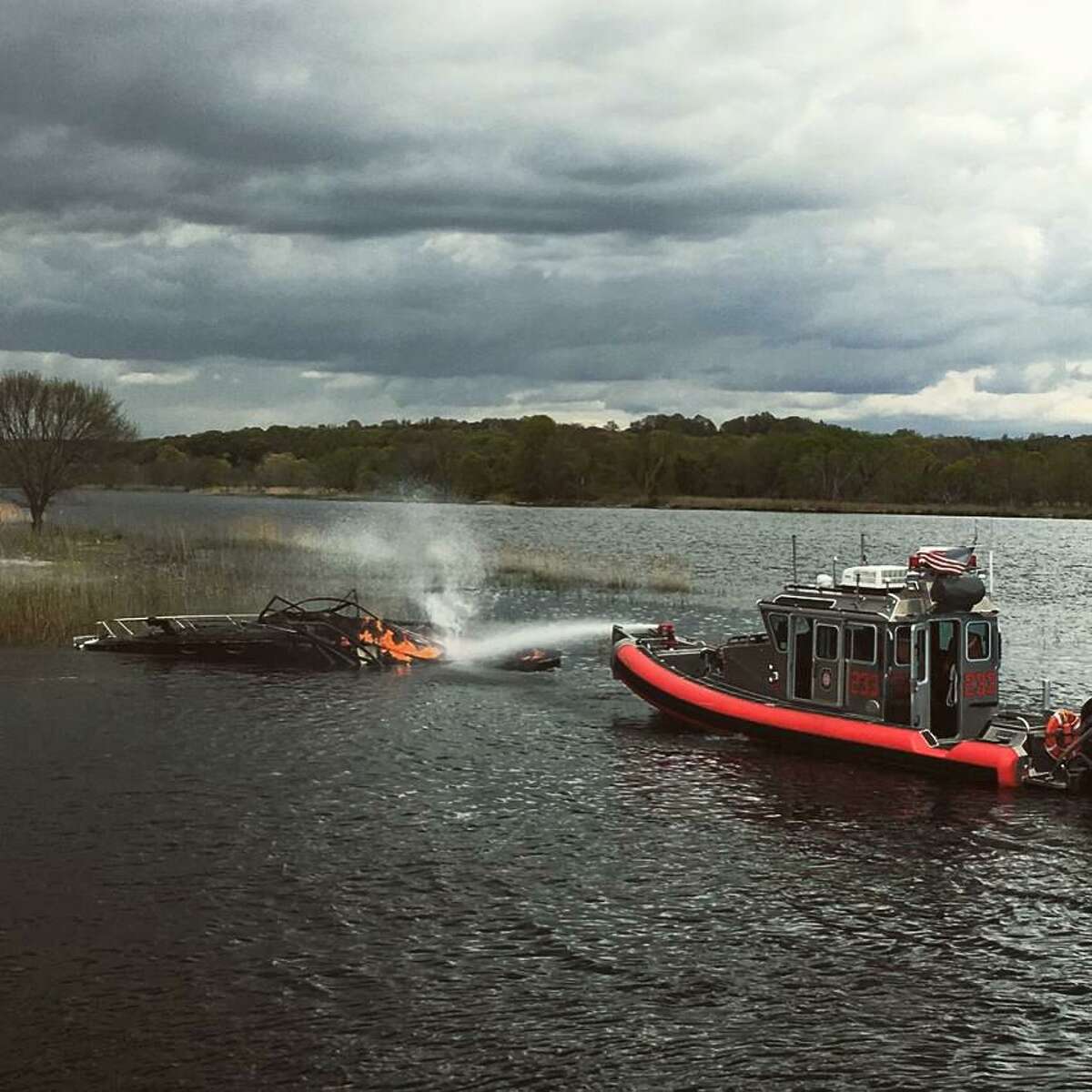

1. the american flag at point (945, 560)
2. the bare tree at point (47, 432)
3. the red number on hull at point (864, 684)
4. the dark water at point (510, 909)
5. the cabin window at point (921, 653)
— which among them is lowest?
the dark water at point (510, 909)

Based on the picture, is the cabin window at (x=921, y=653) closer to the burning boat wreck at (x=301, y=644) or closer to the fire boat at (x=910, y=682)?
the fire boat at (x=910, y=682)

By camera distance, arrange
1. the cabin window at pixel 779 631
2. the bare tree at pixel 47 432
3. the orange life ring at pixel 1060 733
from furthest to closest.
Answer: the bare tree at pixel 47 432, the cabin window at pixel 779 631, the orange life ring at pixel 1060 733

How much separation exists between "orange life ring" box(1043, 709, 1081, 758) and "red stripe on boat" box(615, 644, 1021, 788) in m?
0.68

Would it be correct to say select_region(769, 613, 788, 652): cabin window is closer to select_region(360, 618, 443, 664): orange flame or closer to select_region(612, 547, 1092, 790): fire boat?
select_region(612, 547, 1092, 790): fire boat

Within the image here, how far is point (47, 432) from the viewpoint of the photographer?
74.1m

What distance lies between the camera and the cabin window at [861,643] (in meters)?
26.6

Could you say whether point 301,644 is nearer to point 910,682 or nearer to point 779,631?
point 779,631

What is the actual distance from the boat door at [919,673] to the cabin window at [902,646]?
98mm

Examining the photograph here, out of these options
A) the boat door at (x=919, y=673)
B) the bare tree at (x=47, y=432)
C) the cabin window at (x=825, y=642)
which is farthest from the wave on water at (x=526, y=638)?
the bare tree at (x=47, y=432)

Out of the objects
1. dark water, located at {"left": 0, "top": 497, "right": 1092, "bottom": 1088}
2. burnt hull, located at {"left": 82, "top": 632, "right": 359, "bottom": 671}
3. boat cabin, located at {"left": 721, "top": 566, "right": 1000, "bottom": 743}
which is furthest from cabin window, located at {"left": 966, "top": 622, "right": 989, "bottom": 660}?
burnt hull, located at {"left": 82, "top": 632, "right": 359, "bottom": 671}

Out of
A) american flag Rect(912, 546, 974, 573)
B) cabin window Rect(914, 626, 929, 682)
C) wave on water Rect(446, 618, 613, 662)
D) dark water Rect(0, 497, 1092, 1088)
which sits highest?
american flag Rect(912, 546, 974, 573)

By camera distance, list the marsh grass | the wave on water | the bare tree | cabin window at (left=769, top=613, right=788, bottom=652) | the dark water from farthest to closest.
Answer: the bare tree, the marsh grass, the wave on water, cabin window at (left=769, top=613, right=788, bottom=652), the dark water

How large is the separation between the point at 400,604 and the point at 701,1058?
40.3 meters

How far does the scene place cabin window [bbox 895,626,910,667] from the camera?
1029 inches
